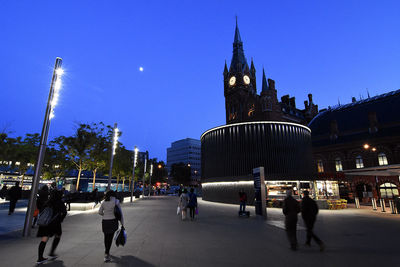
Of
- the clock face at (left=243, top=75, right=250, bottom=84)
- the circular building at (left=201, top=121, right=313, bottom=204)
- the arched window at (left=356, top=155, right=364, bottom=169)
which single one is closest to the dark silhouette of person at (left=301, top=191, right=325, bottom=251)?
the circular building at (left=201, top=121, right=313, bottom=204)

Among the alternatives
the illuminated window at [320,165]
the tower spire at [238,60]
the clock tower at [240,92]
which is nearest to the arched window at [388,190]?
the illuminated window at [320,165]

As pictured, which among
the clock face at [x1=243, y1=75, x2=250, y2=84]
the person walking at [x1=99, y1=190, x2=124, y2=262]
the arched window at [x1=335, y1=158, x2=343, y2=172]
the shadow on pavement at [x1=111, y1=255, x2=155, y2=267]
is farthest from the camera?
the clock face at [x1=243, y1=75, x2=250, y2=84]

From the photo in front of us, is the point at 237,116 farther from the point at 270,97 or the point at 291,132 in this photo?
the point at 291,132

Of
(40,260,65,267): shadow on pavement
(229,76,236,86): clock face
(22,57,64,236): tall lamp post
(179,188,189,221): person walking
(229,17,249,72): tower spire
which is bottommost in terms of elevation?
(40,260,65,267): shadow on pavement

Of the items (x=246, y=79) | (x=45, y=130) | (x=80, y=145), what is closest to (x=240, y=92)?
(x=246, y=79)

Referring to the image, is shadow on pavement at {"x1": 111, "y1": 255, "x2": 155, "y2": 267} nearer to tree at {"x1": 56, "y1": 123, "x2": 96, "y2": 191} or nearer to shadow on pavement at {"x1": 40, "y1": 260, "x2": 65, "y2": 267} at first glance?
shadow on pavement at {"x1": 40, "y1": 260, "x2": 65, "y2": 267}

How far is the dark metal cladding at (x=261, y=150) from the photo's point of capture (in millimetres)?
29281

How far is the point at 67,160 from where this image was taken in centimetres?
2830

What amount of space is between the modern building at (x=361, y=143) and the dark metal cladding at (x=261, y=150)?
5.77 metres

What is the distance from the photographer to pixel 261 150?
29703mm

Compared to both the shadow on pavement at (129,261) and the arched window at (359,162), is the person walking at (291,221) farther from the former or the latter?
the arched window at (359,162)

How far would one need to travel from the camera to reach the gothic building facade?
176 ft

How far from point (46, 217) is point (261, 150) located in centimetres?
2728

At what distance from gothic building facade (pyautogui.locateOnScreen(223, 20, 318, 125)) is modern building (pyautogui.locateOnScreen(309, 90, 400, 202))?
11362mm
